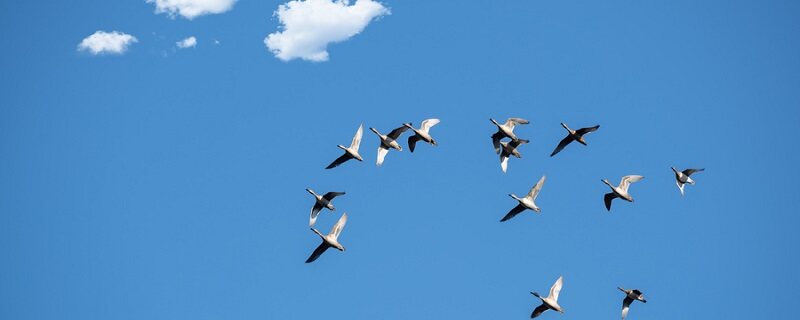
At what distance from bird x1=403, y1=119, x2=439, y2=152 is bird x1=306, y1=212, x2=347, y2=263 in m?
7.47

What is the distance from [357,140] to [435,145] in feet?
19.3

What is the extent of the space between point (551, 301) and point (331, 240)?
1711 cm

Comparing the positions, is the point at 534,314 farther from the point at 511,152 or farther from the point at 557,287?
the point at 511,152

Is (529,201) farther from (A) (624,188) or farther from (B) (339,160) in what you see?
(B) (339,160)

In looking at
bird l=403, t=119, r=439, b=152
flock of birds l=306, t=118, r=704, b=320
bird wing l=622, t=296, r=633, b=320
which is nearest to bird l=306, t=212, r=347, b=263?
flock of birds l=306, t=118, r=704, b=320

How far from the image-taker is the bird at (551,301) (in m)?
66.6

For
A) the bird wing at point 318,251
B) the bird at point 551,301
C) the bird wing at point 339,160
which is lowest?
the bird wing at point 318,251

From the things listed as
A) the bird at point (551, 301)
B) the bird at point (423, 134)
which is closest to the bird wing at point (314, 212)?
the bird at point (423, 134)

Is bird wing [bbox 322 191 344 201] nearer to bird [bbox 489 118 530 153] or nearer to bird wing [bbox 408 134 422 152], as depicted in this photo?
bird wing [bbox 408 134 422 152]

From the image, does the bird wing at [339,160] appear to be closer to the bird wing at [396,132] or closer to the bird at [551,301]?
the bird wing at [396,132]

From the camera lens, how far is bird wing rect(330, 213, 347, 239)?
65.7m

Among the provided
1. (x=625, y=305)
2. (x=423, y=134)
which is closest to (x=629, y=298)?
(x=625, y=305)

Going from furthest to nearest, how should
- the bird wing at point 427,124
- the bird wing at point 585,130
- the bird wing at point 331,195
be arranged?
the bird wing at point 427,124
the bird wing at point 585,130
the bird wing at point 331,195

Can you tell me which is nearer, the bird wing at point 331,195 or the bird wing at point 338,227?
the bird wing at point 331,195
